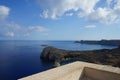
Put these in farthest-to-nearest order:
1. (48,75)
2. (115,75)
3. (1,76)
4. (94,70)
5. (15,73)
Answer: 1. (15,73)
2. (1,76)
3. (94,70)
4. (115,75)
5. (48,75)

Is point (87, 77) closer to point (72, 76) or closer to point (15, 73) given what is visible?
point (72, 76)

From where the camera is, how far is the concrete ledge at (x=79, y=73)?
2.85 m

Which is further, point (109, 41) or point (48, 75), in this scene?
point (109, 41)

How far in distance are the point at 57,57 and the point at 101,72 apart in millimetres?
36392

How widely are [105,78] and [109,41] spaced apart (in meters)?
129

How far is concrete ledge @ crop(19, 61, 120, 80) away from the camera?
2.85m

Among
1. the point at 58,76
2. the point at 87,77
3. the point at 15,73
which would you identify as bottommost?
the point at 15,73

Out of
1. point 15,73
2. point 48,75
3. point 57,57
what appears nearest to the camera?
point 48,75

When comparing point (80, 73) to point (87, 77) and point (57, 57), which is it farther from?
point (57, 57)

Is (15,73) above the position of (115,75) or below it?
below

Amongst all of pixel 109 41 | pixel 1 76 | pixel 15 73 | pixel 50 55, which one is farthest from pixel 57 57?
pixel 109 41

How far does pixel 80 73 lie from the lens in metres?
3.73

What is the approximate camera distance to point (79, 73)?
368 centimetres

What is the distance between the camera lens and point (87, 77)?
12.5 feet
